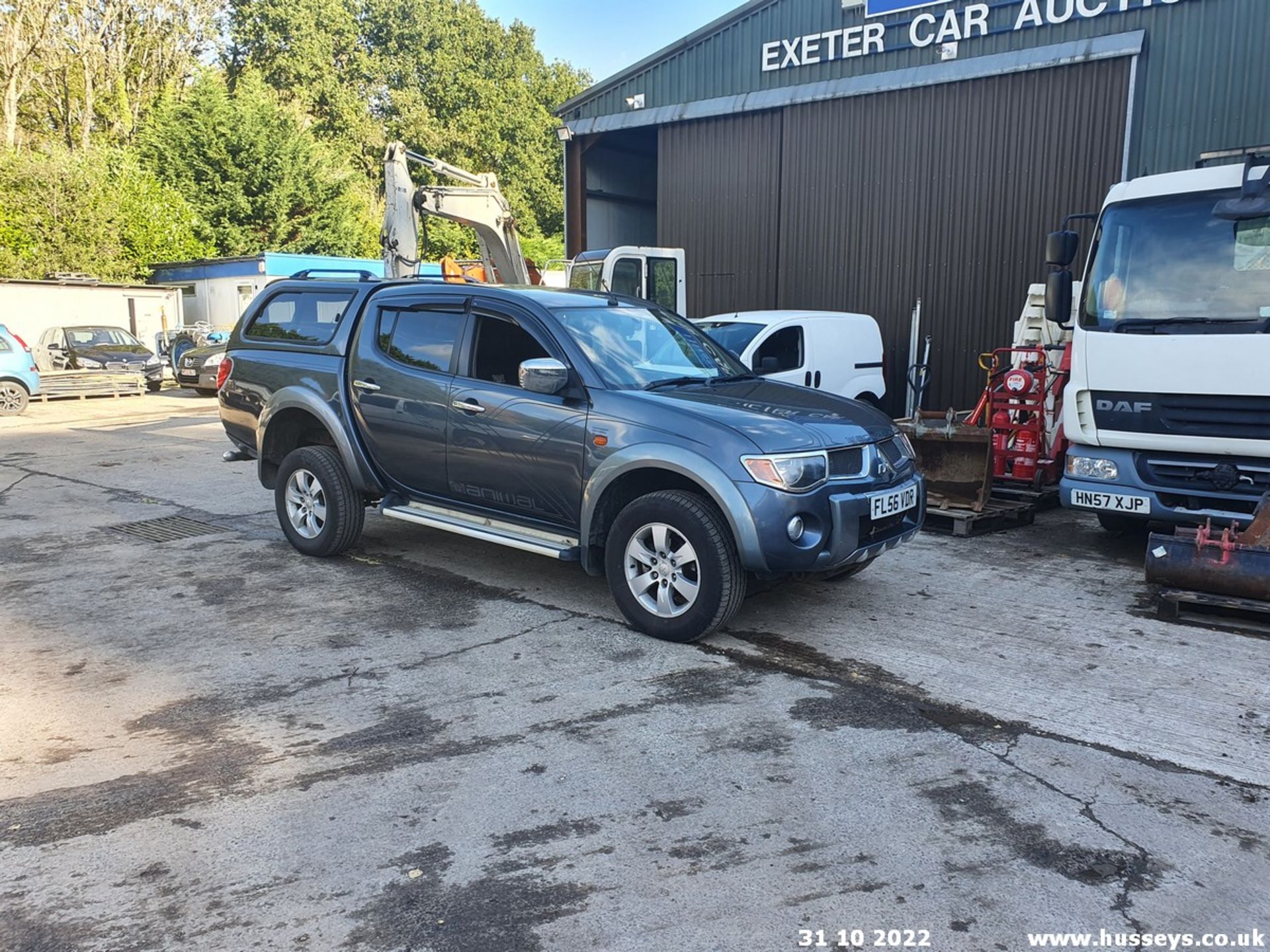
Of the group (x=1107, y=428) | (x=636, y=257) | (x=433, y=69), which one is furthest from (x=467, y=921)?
(x=433, y=69)

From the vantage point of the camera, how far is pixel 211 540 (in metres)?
7.50

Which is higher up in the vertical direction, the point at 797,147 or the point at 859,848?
the point at 797,147

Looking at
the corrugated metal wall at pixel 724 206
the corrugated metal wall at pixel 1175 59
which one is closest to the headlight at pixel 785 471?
the corrugated metal wall at pixel 1175 59

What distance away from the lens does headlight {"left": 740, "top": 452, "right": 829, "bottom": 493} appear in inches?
185

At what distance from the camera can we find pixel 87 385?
20719 millimetres

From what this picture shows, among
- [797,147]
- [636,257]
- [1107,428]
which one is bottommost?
[1107,428]

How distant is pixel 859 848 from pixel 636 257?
11636mm

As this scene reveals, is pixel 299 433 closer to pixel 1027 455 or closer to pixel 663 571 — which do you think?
pixel 663 571

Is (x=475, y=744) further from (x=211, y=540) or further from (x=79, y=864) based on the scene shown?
(x=211, y=540)

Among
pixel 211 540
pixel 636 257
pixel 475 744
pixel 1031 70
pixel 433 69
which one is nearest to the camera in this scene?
pixel 475 744

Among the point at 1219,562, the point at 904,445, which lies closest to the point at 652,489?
the point at 904,445

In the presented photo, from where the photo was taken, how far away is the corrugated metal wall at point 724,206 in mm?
15438

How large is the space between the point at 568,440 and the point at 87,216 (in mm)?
31468

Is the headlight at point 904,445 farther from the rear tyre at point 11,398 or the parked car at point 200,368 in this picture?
Result: the parked car at point 200,368
